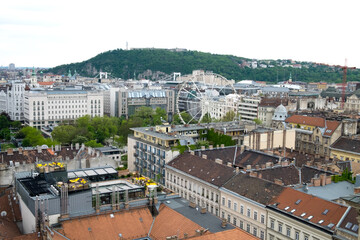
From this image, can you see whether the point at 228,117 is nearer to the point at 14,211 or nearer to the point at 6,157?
the point at 6,157

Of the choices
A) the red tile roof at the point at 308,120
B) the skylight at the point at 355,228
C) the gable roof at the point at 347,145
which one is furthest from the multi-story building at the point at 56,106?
the skylight at the point at 355,228

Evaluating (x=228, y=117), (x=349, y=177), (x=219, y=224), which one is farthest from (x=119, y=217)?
(x=228, y=117)

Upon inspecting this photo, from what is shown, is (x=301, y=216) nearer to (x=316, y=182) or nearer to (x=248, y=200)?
(x=248, y=200)

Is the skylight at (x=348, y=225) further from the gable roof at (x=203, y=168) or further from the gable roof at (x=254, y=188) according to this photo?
the gable roof at (x=203, y=168)

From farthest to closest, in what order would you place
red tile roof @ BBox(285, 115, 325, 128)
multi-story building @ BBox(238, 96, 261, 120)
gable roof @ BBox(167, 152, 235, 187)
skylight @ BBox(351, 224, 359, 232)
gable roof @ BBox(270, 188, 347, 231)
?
multi-story building @ BBox(238, 96, 261, 120) < red tile roof @ BBox(285, 115, 325, 128) < gable roof @ BBox(167, 152, 235, 187) < gable roof @ BBox(270, 188, 347, 231) < skylight @ BBox(351, 224, 359, 232)

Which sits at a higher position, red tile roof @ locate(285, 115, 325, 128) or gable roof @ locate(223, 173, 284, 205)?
red tile roof @ locate(285, 115, 325, 128)

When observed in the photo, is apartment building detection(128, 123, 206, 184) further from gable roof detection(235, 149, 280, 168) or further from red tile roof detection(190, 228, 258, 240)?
red tile roof detection(190, 228, 258, 240)

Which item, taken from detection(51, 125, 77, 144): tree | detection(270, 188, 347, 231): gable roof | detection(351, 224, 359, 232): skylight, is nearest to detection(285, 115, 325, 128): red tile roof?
detection(270, 188, 347, 231): gable roof

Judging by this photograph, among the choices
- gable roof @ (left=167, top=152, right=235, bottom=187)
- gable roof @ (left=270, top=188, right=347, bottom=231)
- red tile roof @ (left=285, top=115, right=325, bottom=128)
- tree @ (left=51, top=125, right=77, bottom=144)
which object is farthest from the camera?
tree @ (left=51, top=125, right=77, bottom=144)
